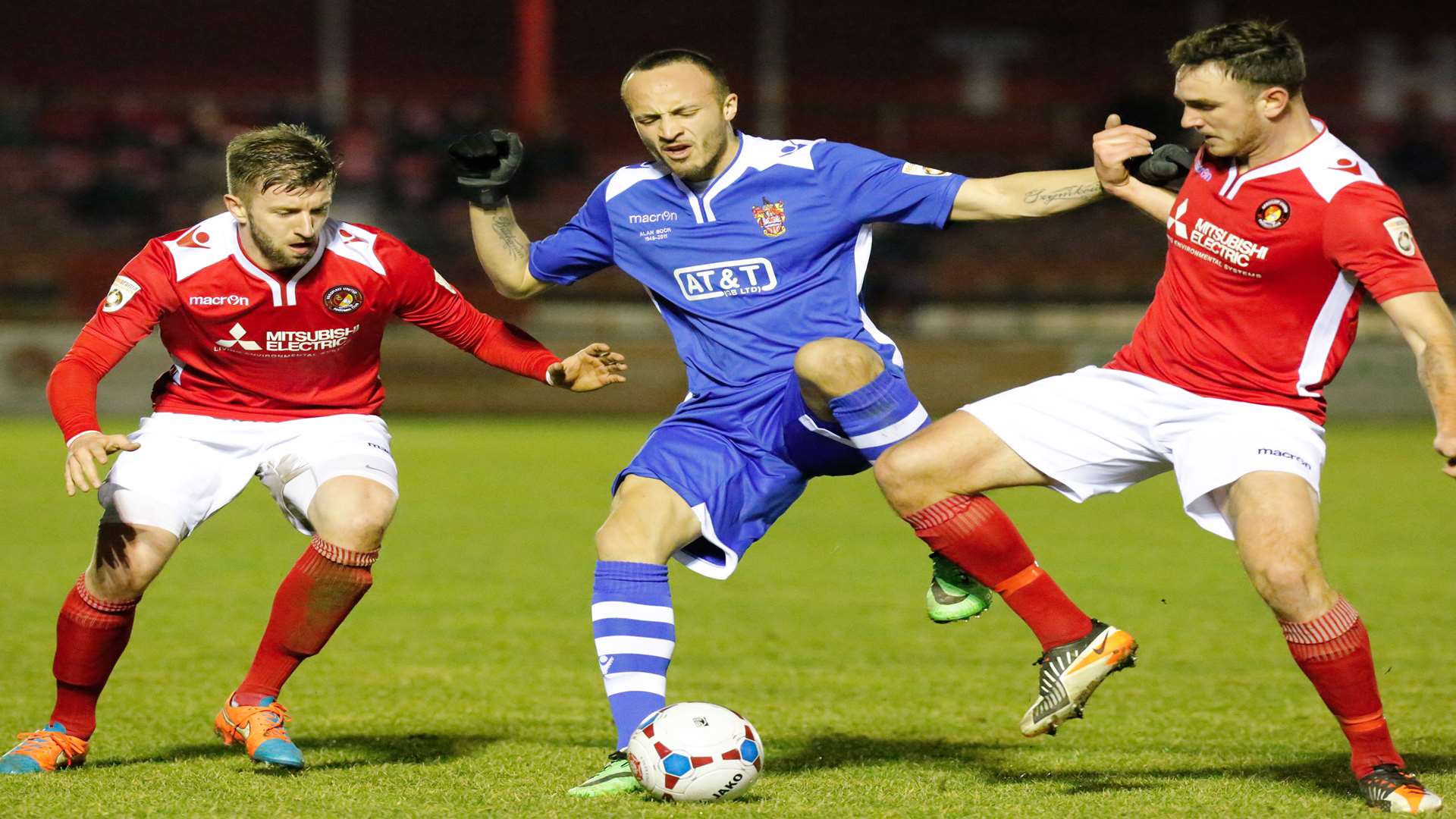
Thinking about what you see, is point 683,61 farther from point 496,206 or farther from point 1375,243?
point 1375,243

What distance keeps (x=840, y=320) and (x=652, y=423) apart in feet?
44.7

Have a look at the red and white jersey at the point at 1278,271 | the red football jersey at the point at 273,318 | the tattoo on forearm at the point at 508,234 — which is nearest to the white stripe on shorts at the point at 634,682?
the red football jersey at the point at 273,318

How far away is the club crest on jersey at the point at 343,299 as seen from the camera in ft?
16.6

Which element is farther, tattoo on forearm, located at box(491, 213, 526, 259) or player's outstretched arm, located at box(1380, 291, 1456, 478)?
tattoo on forearm, located at box(491, 213, 526, 259)

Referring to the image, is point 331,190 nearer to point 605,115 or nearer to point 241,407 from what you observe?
point 241,407

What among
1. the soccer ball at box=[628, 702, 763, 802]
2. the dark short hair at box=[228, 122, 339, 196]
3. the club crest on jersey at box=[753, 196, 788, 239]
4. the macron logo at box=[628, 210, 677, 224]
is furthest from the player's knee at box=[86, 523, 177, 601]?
the club crest on jersey at box=[753, 196, 788, 239]

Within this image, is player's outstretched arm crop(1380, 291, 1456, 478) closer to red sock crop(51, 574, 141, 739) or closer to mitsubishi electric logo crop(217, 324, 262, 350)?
mitsubishi electric logo crop(217, 324, 262, 350)

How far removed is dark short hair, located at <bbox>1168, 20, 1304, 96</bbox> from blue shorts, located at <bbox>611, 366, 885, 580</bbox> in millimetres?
1198

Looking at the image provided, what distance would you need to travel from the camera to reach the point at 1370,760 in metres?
4.29

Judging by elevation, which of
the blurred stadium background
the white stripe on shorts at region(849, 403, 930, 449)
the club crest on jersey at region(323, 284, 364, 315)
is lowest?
the blurred stadium background

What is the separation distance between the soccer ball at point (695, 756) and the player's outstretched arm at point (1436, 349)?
1.84 metres

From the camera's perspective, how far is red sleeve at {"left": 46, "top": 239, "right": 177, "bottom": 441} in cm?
470

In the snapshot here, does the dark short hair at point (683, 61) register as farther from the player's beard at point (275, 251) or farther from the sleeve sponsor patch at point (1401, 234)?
the sleeve sponsor patch at point (1401, 234)

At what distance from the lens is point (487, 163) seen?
5.32 m
